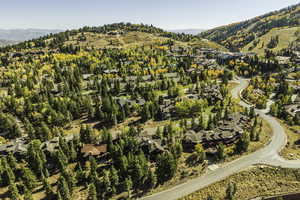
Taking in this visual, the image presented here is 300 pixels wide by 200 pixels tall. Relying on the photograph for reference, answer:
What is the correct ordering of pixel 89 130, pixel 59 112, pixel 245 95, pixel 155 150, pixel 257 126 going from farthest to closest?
pixel 245 95 → pixel 59 112 → pixel 257 126 → pixel 89 130 → pixel 155 150

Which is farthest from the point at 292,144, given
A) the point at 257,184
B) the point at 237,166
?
the point at 257,184

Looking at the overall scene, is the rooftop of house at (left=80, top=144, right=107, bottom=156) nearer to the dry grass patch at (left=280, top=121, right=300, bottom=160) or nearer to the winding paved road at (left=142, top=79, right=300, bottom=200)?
the winding paved road at (left=142, top=79, right=300, bottom=200)

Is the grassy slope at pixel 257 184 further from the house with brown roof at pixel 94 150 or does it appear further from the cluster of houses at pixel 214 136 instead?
the house with brown roof at pixel 94 150

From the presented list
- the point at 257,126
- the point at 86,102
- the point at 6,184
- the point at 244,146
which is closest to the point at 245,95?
the point at 257,126

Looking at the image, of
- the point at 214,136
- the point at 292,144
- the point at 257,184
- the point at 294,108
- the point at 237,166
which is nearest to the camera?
the point at 257,184

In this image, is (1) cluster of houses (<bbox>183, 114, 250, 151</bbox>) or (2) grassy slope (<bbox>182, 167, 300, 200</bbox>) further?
(1) cluster of houses (<bbox>183, 114, 250, 151</bbox>)

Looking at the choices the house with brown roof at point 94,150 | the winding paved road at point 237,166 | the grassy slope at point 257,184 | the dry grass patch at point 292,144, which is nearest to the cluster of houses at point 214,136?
the winding paved road at point 237,166

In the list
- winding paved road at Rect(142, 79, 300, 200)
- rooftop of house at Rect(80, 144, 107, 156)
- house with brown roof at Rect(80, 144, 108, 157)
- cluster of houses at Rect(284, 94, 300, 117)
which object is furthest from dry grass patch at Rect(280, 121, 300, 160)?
rooftop of house at Rect(80, 144, 107, 156)

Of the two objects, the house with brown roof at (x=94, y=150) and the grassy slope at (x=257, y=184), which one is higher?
the house with brown roof at (x=94, y=150)

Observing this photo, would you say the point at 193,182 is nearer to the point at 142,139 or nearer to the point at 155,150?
the point at 155,150

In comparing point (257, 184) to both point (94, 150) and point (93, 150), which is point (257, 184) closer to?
point (94, 150)

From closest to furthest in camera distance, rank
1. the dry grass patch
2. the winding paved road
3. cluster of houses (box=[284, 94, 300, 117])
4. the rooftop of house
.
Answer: the winding paved road → the dry grass patch → the rooftop of house → cluster of houses (box=[284, 94, 300, 117])
